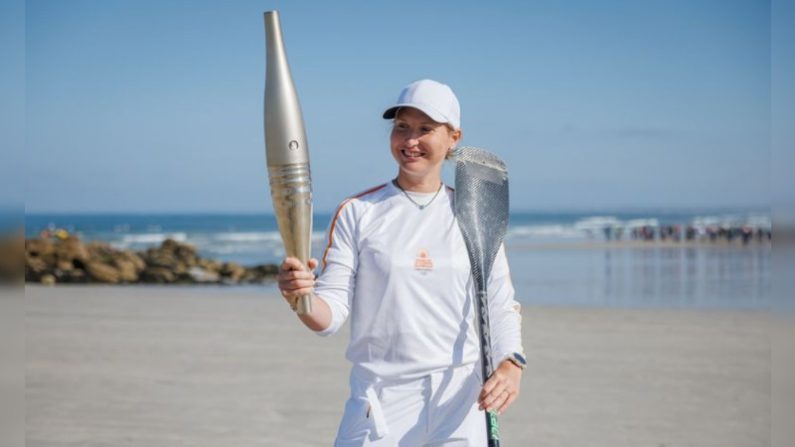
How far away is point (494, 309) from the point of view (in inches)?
118

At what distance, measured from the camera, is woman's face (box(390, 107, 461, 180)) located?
2.88 m

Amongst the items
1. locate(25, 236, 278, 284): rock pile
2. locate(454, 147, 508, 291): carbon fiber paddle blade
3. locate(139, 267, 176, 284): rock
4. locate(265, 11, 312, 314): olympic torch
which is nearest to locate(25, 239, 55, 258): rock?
locate(25, 236, 278, 284): rock pile

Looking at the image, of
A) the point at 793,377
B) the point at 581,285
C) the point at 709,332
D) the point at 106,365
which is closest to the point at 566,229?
the point at 581,285

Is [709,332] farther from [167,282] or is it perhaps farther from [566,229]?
[566,229]

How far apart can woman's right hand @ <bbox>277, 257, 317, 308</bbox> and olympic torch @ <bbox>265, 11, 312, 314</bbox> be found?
0.10 meters

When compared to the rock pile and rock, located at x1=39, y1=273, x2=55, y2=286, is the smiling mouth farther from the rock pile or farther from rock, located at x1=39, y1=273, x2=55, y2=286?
the rock pile

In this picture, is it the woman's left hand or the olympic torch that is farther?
the woman's left hand

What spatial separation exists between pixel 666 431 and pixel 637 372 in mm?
2079

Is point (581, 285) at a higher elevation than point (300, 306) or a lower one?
lower

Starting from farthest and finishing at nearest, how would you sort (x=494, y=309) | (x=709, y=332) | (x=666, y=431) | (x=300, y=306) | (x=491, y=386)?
1. (x=709, y=332)
2. (x=666, y=431)
3. (x=494, y=309)
4. (x=491, y=386)
5. (x=300, y=306)

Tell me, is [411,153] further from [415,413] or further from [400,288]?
[415,413]

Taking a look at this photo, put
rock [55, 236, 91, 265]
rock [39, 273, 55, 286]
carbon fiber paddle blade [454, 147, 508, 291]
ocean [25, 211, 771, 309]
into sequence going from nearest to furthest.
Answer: carbon fiber paddle blade [454, 147, 508, 291] < ocean [25, 211, 771, 309] < rock [39, 273, 55, 286] < rock [55, 236, 91, 265]

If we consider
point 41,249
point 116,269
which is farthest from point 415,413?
point 41,249

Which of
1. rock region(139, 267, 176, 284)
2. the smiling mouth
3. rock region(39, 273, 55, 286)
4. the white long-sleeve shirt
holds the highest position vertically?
the smiling mouth
